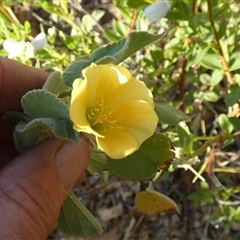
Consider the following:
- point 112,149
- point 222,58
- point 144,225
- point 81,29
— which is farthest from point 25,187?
point 144,225

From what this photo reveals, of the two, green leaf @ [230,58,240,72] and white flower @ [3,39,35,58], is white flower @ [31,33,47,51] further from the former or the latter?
green leaf @ [230,58,240,72]

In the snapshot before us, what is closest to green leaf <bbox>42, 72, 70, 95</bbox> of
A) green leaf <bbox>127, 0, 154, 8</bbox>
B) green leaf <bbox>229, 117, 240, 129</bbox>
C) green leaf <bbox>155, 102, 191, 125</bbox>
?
green leaf <bbox>155, 102, 191, 125</bbox>

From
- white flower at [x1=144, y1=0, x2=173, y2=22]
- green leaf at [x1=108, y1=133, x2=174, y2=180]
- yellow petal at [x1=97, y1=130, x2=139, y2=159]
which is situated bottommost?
green leaf at [x1=108, y1=133, x2=174, y2=180]

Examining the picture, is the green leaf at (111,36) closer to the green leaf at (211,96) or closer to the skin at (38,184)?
the green leaf at (211,96)

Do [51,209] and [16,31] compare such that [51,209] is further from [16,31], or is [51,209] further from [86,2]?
[86,2]

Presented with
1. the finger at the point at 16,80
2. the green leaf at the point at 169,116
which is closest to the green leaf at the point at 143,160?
the green leaf at the point at 169,116

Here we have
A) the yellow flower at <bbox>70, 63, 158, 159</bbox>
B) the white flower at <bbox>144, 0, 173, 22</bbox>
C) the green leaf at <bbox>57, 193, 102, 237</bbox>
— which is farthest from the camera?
the white flower at <bbox>144, 0, 173, 22</bbox>

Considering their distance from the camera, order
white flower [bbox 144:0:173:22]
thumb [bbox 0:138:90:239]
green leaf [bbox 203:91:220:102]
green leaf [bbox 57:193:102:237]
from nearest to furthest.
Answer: thumb [bbox 0:138:90:239]
green leaf [bbox 57:193:102:237]
white flower [bbox 144:0:173:22]
green leaf [bbox 203:91:220:102]
